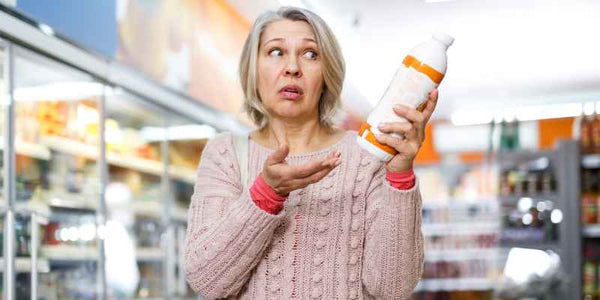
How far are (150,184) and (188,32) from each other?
1014mm

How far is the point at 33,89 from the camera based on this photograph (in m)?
3.50

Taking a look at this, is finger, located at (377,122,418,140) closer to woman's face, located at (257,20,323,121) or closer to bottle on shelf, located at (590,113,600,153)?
woman's face, located at (257,20,323,121)

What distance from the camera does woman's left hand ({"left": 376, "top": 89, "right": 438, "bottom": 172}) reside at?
4.14 ft

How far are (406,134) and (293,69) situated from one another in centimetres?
26

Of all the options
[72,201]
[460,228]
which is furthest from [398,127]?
[460,228]

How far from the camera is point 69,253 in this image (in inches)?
149

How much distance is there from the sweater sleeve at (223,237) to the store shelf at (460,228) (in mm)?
7644

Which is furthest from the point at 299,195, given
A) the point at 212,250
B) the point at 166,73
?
the point at 166,73

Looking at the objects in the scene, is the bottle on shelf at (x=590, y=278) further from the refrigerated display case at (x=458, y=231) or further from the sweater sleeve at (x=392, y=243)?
the sweater sleeve at (x=392, y=243)

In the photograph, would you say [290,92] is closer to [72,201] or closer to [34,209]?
[34,209]

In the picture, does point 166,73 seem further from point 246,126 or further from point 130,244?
point 246,126

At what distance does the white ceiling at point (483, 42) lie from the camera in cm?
616

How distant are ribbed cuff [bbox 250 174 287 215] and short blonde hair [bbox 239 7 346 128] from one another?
0.23m

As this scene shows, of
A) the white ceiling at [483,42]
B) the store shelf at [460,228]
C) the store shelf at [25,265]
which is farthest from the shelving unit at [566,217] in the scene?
the store shelf at [25,265]
